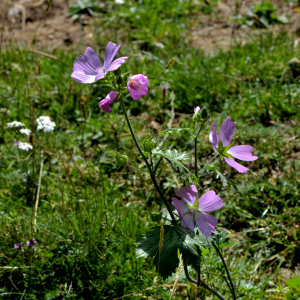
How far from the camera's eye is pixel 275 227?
1966 millimetres

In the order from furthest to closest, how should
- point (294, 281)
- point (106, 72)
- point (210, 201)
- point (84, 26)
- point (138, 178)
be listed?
point (84, 26), point (138, 178), point (294, 281), point (210, 201), point (106, 72)

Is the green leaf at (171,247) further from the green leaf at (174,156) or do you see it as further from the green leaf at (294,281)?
the green leaf at (294,281)

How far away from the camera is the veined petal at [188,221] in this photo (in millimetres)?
1178

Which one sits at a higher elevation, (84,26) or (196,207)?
(196,207)

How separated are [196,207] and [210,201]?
0.19 feet

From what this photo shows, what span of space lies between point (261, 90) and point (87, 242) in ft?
6.09

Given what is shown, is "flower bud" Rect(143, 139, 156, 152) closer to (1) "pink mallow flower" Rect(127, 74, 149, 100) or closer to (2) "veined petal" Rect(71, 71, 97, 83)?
(1) "pink mallow flower" Rect(127, 74, 149, 100)

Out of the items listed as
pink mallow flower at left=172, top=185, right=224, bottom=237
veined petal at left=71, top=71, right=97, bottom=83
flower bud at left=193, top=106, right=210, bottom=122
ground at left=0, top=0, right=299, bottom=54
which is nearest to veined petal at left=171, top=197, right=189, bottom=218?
pink mallow flower at left=172, top=185, right=224, bottom=237

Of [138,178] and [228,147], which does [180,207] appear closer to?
[228,147]

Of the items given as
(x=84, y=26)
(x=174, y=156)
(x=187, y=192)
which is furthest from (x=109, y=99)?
(x=84, y=26)

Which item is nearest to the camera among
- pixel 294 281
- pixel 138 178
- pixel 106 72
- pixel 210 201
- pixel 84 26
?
pixel 106 72

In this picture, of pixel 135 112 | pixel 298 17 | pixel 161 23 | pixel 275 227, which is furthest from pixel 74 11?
pixel 275 227

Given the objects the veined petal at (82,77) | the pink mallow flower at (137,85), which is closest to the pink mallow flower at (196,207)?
the pink mallow flower at (137,85)

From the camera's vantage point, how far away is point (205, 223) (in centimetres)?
119
